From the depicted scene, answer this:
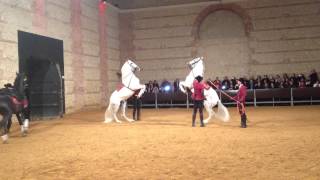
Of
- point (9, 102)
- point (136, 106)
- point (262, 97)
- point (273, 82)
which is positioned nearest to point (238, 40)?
point (273, 82)

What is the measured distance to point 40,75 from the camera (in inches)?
661

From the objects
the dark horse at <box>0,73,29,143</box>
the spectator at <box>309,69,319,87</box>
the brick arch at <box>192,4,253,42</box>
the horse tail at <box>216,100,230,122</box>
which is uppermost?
the brick arch at <box>192,4,253,42</box>

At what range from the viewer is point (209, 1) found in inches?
985

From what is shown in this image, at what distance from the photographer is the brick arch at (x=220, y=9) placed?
2423cm

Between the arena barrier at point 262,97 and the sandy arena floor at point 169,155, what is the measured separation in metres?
10.7

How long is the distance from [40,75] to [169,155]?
36.1 feet

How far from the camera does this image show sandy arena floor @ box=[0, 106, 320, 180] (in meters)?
5.84

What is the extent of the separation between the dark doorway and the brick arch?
405 inches

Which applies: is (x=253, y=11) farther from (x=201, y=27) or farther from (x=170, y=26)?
(x=170, y=26)

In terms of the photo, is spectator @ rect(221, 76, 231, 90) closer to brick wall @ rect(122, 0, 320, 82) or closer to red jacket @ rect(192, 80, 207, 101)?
brick wall @ rect(122, 0, 320, 82)

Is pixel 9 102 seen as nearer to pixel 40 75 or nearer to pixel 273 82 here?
pixel 40 75

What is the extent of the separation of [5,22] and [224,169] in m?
12.2

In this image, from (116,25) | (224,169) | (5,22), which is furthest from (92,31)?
(224,169)

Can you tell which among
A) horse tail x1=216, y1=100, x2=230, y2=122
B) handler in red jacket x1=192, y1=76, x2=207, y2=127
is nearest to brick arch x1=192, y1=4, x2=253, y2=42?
horse tail x1=216, y1=100, x2=230, y2=122
